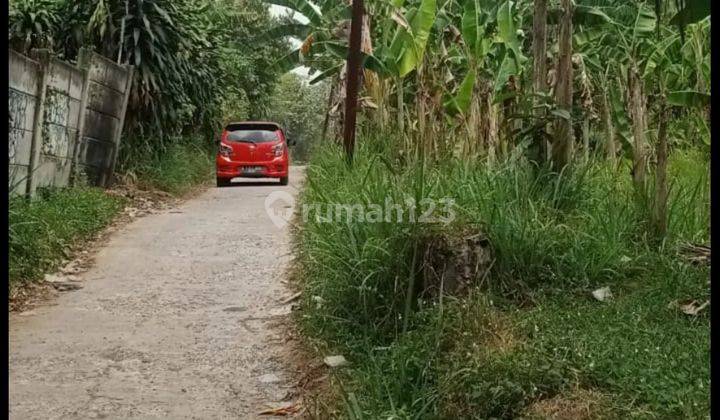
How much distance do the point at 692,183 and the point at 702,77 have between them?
89 cm

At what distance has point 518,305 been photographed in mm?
4207

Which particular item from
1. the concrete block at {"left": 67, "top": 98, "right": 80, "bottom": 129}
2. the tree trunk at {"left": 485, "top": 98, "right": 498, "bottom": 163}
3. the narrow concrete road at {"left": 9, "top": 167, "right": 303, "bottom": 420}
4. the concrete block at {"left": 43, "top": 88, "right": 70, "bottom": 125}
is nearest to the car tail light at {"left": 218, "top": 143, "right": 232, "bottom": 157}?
the concrete block at {"left": 67, "top": 98, "right": 80, "bottom": 129}

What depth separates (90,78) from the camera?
9.88 m

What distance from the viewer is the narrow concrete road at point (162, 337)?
396cm

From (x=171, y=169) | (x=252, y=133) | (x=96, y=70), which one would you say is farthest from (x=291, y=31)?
(x=96, y=70)

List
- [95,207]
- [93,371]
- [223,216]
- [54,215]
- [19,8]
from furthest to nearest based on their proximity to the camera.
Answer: [19,8] < [223,216] < [95,207] < [54,215] < [93,371]

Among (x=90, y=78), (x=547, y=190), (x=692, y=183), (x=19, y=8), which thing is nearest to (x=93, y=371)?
(x=547, y=190)

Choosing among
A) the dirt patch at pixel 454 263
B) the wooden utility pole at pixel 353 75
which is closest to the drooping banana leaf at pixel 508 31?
the wooden utility pole at pixel 353 75

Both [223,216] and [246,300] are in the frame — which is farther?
[223,216]

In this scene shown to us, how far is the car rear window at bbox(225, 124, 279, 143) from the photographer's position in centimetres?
1457

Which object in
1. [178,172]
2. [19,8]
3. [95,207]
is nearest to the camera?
[95,207]

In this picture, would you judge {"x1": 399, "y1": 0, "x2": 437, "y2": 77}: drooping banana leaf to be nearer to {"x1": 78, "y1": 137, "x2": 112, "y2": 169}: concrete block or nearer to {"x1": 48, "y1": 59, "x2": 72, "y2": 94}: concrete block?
{"x1": 48, "y1": 59, "x2": 72, "y2": 94}: concrete block

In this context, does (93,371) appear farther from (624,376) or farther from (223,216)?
(223,216)

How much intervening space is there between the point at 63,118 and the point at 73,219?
190 cm
